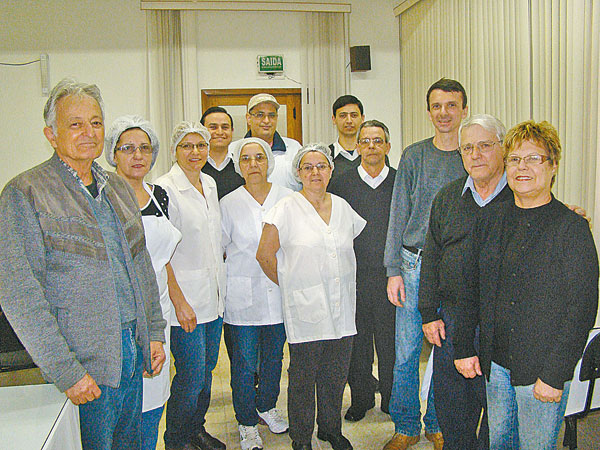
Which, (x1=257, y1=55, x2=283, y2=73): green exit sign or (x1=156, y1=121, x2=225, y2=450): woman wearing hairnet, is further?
(x1=257, y1=55, x2=283, y2=73): green exit sign

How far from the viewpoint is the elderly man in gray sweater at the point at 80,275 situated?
1413mm

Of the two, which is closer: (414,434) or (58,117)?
(58,117)

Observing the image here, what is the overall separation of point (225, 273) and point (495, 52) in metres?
3.11

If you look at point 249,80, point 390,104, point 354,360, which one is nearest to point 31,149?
point 249,80

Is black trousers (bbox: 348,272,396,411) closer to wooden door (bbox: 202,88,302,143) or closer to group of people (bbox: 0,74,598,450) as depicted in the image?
group of people (bbox: 0,74,598,450)

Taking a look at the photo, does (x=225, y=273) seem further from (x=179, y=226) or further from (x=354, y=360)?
(x=354, y=360)

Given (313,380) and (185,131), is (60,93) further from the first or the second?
(313,380)

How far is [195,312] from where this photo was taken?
2.45 metres

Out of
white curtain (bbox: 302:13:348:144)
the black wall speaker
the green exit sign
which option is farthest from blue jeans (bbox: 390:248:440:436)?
the green exit sign

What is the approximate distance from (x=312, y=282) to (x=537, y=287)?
992 millimetres

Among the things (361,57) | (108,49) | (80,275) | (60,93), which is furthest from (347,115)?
(108,49)

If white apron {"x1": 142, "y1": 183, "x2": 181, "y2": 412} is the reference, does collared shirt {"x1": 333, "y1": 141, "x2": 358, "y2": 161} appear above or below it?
above

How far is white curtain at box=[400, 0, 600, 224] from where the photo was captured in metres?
3.42

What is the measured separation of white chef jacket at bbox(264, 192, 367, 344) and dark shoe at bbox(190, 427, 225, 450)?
2.45 ft
